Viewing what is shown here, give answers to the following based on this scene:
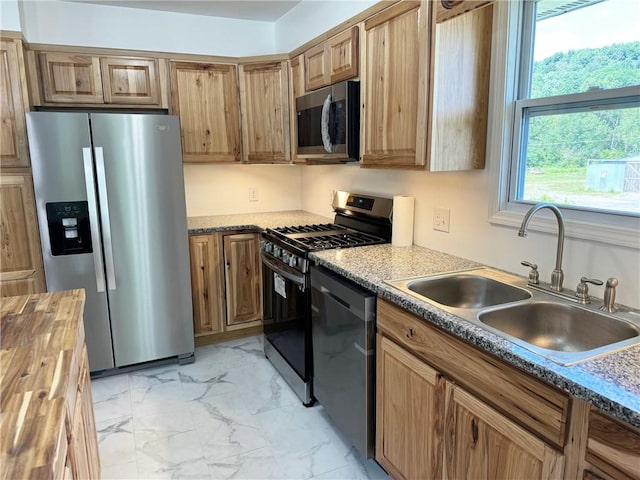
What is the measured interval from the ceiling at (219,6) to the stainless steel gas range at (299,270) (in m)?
1.47

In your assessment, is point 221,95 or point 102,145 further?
point 221,95

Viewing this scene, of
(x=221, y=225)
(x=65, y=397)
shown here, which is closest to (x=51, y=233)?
(x=221, y=225)

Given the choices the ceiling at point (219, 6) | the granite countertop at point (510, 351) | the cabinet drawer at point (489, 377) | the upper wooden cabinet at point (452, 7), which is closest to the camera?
the granite countertop at point (510, 351)

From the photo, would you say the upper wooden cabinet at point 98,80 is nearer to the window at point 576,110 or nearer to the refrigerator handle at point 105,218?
the refrigerator handle at point 105,218

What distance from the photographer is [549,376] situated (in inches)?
40.2

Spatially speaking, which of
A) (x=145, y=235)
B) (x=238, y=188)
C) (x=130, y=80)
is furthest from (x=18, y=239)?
(x=238, y=188)

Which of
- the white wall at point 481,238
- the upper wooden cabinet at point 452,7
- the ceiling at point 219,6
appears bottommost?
the white wall at point 481,238

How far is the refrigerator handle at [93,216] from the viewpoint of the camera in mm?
2500

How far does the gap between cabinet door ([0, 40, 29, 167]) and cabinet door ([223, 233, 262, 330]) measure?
4.44 ft

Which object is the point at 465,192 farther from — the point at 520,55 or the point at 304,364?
the point at 304,364

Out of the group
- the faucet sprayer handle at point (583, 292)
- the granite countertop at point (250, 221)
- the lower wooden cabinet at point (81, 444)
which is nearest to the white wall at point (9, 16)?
the granite countertop at point (250, 221)

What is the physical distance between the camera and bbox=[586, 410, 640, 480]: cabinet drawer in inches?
34.5

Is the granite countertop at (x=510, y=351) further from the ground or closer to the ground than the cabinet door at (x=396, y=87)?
closer to the ground

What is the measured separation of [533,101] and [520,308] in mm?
845
